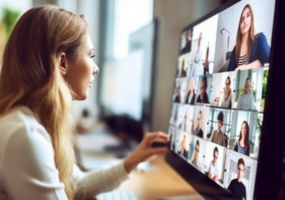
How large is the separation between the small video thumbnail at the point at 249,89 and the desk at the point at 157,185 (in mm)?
400

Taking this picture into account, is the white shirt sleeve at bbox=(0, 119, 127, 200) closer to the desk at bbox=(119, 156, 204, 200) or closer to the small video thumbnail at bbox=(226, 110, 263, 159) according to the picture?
the small video thumbnail at bbox=(226, 110, 263, 159)

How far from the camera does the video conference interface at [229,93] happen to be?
638 millimetres

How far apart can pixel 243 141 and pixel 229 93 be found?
0.11 m

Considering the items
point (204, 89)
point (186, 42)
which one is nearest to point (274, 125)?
point (204, 89)

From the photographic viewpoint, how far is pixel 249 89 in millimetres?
663

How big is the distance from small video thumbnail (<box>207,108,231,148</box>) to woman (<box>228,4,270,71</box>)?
9cm

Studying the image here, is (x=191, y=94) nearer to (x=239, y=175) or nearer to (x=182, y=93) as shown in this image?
(x=182, y=93)

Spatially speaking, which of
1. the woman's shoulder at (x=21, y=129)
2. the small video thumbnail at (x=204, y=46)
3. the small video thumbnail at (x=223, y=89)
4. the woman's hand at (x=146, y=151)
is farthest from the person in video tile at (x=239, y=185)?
the woman's hand at (x=146, y=151)

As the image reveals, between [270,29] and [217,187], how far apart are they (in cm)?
34

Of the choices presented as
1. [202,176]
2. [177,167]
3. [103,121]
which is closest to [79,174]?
[177,167]

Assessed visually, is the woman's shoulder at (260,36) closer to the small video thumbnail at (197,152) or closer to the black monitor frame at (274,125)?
the black monitor frame at (274,125)

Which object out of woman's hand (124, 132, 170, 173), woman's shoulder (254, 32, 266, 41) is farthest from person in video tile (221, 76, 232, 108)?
woman's hand (124, 132, 170, 173)

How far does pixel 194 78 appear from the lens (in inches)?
37.6

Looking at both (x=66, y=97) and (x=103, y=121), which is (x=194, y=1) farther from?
(x=103, y=121)
